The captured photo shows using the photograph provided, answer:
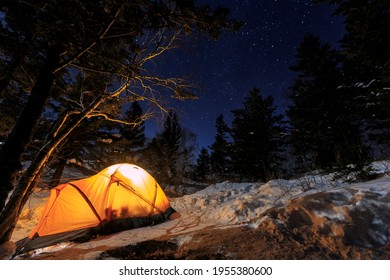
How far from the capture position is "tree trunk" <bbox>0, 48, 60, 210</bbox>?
3.87 meters

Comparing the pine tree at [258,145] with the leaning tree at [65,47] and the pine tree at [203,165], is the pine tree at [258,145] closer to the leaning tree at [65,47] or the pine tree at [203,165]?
the leaning tree at [65,47]

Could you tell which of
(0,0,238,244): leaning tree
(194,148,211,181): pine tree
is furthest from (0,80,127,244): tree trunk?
(194,148,211,181): pine tree

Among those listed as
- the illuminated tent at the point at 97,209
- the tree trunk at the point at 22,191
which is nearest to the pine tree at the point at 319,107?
the illuminated tent at the point at 97,209

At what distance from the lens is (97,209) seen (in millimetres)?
5750

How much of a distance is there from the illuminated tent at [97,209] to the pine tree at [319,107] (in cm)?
908

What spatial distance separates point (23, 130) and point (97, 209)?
292cm

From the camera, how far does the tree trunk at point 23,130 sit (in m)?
3.87

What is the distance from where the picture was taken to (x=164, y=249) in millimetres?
3812

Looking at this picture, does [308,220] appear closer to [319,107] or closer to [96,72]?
[96,72]

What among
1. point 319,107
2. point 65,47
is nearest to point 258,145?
point 319,107

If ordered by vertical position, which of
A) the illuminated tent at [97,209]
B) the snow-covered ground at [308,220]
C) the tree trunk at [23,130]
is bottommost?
the snow-covered ground at [308,220]

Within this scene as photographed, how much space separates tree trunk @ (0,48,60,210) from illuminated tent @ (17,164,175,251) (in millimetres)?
1779
